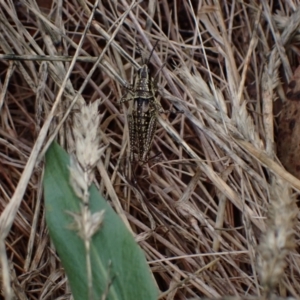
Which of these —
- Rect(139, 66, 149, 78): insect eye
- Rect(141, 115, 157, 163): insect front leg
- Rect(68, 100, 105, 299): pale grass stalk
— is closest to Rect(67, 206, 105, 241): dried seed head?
Rect(68, 100, 105, 299): pale grass stalk

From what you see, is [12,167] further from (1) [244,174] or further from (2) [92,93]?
(1) [244,174]

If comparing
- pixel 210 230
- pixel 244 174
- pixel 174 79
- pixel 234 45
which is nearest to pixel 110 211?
pixel 210 230

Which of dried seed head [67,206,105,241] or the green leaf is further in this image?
the green leaf

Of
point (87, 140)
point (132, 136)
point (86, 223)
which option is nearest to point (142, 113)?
point (132, 136)

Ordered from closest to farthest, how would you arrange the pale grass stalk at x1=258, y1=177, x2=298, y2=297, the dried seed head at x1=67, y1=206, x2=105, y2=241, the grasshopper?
the pale grass stalk at x1=258, y1=177, x2=298, y2=297
the dried seed head at x1=67, y1=206, x2=105, y2=241
the grasshopper

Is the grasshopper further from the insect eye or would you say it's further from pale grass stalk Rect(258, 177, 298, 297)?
pale grass stalk Rect(258, 177, 298, 297)

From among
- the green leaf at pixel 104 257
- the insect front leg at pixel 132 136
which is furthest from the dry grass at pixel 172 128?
the green leaf at pixel 104 257

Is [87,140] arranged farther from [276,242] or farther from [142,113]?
[142,113]
